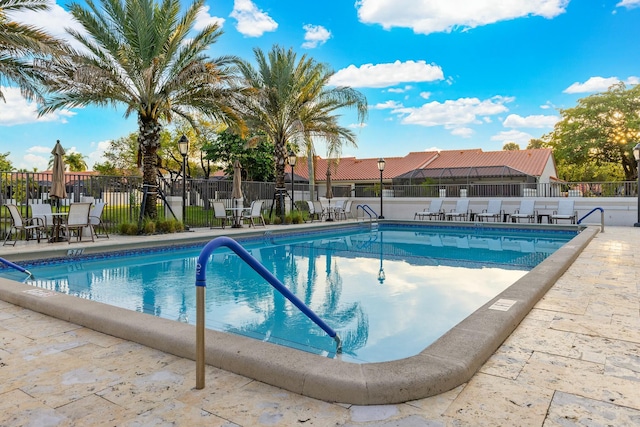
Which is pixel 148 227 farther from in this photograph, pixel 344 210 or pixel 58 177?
pixel 344 210

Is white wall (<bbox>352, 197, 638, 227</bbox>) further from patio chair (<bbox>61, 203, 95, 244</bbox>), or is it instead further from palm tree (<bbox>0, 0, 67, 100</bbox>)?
palm tree (<bbox>0, 0, 67, 100</bbox>)

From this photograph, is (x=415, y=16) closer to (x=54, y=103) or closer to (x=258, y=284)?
(x=54, y=103)

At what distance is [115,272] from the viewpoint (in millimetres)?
7809

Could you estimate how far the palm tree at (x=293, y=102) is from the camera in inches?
675

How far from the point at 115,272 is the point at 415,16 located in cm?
1713

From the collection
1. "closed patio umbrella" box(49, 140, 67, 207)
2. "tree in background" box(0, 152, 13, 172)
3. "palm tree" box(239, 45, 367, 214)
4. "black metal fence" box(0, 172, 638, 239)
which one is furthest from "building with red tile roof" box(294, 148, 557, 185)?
"tree in background" box(0, 152, 13, 172)

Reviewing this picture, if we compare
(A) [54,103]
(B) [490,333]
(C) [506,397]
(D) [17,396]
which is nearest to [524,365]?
(B) [490,333]

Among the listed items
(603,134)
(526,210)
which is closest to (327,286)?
(526,210)

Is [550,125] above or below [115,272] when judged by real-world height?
above

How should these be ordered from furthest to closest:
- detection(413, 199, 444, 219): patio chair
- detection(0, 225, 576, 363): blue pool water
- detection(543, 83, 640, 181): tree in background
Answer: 1. detection(543, 83, 640, 181): tree in background
2. detection(413, 199, 444, 219): patio chair
3. detection(0, 225, 576, 363): blue pool water

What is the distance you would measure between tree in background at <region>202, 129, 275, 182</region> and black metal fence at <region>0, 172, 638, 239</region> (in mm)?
4938

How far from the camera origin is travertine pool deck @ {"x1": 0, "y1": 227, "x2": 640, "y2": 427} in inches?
87.9

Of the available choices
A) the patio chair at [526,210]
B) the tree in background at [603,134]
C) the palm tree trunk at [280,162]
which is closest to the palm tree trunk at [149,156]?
the palm tree trunk at [280,162]

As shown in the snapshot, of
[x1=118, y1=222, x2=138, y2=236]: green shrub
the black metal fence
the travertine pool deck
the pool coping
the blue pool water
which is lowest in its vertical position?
the blue pool water
